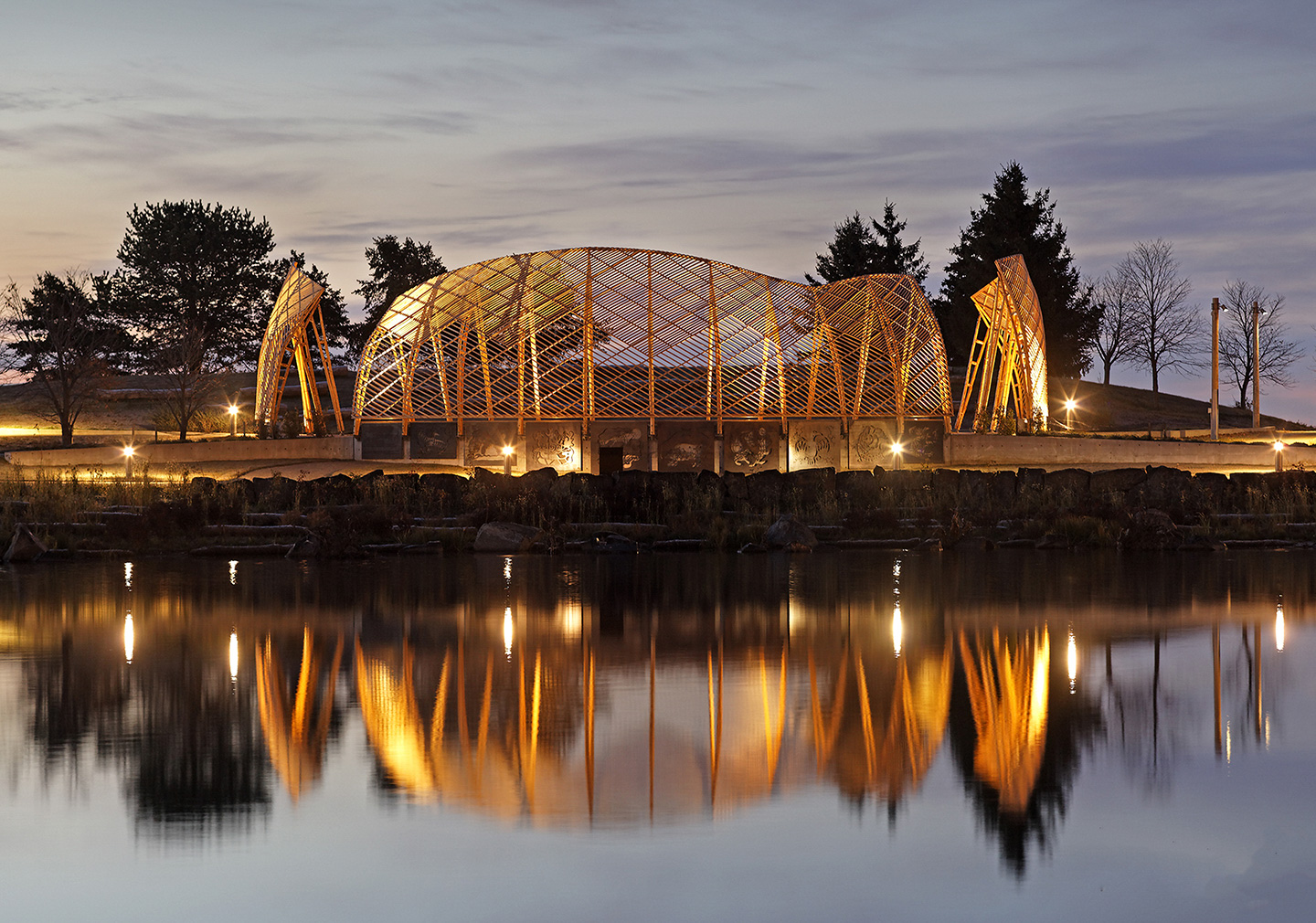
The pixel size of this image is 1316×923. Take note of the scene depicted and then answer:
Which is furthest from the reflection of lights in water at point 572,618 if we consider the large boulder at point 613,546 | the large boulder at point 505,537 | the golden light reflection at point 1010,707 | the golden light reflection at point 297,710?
the large boulder at point 505,537

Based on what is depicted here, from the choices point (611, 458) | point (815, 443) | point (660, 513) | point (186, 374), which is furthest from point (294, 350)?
point (660, 513)

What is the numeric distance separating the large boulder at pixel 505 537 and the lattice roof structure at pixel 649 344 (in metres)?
16.4

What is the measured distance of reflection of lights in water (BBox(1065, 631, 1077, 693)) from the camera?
1072 centimetres

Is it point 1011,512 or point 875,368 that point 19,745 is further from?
point 875,368

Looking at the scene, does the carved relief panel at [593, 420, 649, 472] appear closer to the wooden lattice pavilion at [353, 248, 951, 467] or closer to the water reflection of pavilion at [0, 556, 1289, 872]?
the wooden lattice pavilion at [353, 248, 951, 467]

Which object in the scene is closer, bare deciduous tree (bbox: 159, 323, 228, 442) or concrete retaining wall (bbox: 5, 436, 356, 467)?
concrete retaining wall (bbox: 5, 436, 356, 467)

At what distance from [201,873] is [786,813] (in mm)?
2709

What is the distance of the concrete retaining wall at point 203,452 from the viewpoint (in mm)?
34156

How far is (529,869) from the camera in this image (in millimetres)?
6227

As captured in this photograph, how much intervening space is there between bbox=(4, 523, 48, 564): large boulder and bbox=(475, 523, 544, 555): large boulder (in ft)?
20.4

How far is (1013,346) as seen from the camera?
41625 millimetres

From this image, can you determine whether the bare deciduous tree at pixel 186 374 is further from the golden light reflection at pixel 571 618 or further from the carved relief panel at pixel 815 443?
the golden light reflection at pixel 571 618

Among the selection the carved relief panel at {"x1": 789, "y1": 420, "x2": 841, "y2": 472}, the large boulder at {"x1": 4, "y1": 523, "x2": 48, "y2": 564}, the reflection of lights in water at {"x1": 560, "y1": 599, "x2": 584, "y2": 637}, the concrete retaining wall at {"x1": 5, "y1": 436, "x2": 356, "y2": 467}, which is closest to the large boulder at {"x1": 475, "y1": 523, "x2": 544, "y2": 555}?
the large boulder at {"x1": 4, "y1": 523, "x2": 48, "y2": 564}

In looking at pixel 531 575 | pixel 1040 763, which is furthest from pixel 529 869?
pixel 531 575
